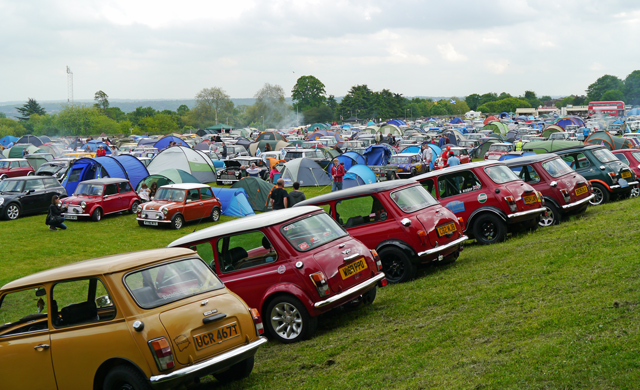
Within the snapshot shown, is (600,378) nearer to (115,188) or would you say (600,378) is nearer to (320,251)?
(320,251)

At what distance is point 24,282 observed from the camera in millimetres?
6430

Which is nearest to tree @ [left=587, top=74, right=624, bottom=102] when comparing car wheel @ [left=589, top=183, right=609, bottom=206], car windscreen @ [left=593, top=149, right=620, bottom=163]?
car windscreen @ [left=593, top=149, right=620, bottom=163]

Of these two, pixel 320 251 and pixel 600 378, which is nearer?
pixel 600 378

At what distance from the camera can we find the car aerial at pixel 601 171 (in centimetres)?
1623

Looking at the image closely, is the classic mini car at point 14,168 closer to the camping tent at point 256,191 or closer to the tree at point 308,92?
the camping tent at point 256,191

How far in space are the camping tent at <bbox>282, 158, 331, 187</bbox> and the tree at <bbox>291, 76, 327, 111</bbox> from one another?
140951 millimetres

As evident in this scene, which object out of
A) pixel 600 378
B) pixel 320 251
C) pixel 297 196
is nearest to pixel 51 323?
pixel 320 251

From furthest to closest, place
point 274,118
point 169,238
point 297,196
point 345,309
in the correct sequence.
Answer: point 274,118, point 169,238, point 297,196, point 345,309

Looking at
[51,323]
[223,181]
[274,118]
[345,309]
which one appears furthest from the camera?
[274,118]

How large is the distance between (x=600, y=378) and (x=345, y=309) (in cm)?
467

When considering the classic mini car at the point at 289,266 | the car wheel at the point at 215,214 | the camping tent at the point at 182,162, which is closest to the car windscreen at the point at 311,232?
the classic mini car at the point at 289,266

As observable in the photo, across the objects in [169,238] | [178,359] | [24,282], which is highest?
[24,282]

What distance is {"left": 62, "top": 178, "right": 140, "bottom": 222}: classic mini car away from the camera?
23000 millimetres

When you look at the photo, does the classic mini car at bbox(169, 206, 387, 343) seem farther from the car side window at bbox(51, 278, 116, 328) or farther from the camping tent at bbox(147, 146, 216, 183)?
the camping tent at bbox(147, 146, 216, 183)
